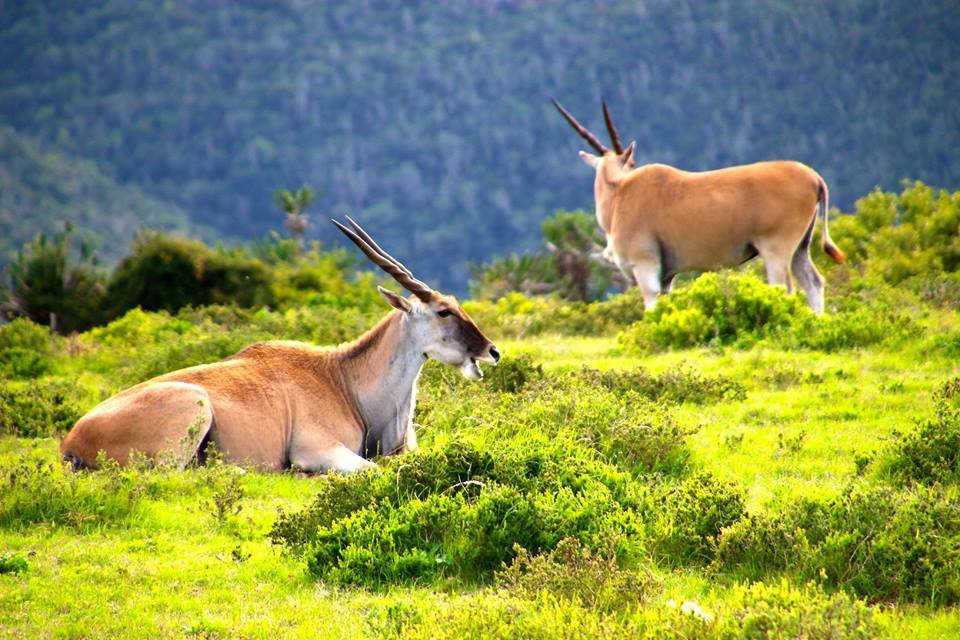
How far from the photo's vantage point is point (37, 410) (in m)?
10.6

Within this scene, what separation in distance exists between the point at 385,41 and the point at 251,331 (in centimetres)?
15592

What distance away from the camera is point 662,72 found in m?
148

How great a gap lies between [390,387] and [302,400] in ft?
2.28

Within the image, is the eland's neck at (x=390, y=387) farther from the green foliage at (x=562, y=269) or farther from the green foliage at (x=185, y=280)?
the green foliage at (x=562, y=269)

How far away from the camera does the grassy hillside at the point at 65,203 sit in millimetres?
103250

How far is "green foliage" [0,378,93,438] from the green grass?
1.01ft

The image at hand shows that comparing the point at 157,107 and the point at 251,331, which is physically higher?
the point at 251,331

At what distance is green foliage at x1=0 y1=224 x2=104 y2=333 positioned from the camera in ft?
89.7

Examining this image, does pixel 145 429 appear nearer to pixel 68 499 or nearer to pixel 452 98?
pixel 68 499

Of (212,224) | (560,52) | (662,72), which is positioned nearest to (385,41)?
(560,52)

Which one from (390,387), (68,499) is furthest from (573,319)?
(68,499)

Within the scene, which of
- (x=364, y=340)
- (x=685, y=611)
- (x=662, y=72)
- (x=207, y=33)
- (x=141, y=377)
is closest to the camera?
(x=685, y=611)

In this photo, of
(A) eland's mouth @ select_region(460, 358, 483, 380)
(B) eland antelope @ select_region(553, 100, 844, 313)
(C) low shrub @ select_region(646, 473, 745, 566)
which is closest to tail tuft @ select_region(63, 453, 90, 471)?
(A) eland's mouth @ select_region(460, 358, 483, 380)

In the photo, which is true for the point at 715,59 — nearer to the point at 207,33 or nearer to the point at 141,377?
the point at 207,33
